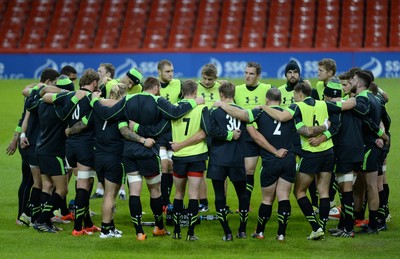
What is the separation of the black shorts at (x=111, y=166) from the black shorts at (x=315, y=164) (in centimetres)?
230

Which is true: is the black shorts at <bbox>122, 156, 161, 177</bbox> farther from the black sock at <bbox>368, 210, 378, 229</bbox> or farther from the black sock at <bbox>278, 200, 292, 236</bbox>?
the black sock at <bbox>368, 210, 378, 229</bbox>

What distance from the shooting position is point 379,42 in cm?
3003

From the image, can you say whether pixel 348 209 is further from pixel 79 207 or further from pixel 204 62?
pixel 204 62

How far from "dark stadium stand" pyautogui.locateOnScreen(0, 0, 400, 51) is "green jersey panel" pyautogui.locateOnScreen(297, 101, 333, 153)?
18.5m

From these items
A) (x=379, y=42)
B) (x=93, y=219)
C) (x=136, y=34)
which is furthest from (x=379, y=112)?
(x=136, y=34)

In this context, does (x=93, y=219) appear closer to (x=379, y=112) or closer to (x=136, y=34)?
(x=379, y=112)

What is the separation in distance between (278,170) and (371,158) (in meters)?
1.46

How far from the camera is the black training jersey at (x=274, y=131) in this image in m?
11.0

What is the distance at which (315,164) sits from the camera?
11.1 metres

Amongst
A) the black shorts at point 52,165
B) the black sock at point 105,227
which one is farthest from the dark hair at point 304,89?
the black shorts at point 52,165

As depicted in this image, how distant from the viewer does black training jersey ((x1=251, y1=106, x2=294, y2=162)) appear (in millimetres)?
11031

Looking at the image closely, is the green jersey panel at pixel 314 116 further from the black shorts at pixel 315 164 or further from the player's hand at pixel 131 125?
the player's hand at pixel 131 125

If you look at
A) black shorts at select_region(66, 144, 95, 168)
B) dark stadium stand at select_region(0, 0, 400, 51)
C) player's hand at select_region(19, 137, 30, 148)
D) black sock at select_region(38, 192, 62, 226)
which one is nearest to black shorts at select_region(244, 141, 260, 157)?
black shorts at select_region(66, 144, 95, 168)

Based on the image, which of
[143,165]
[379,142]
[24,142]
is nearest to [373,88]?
[379,142]
